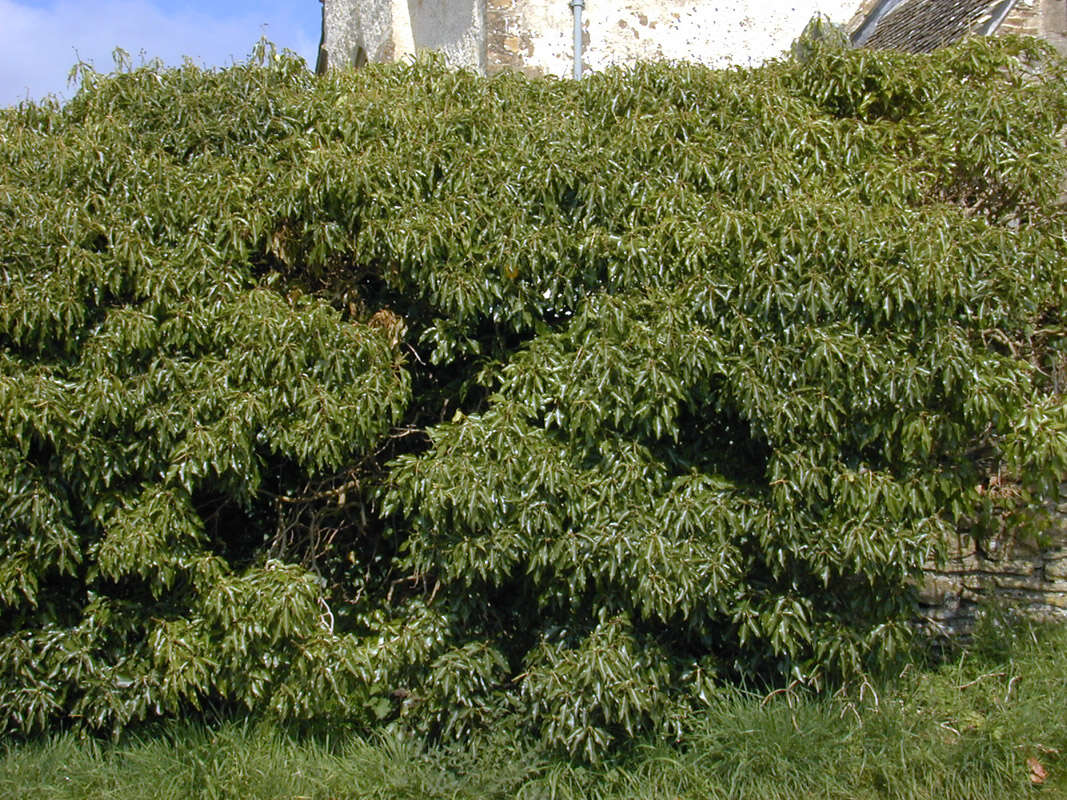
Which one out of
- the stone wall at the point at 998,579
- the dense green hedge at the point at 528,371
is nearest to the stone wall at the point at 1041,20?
the dense green hedge at the point at 528,371

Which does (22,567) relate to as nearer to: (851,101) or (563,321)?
(563,321)

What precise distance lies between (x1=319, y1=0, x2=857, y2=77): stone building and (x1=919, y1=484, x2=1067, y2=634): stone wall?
17.0ft

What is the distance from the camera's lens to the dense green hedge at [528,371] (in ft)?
14.9

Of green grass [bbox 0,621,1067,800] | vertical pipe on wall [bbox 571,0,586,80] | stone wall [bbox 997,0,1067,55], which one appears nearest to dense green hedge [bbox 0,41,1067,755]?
green grass [bbox 0,621,1067,800]

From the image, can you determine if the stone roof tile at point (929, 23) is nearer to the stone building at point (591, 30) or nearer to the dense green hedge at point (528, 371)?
the stone building at point (591, 30)

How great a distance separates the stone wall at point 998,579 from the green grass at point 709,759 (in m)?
0.53

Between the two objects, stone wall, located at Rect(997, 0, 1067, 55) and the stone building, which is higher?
the stone building

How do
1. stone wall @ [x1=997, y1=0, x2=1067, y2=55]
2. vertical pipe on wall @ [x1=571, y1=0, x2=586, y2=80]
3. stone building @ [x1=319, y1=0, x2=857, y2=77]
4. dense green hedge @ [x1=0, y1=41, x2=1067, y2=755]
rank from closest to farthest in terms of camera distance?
dense green hedge @ [x1=0, y1=41, x2=1067, y2=755] → stone wall @ [x1=997, y1=0, x2=1067, y2=55] → vertical pipe on wall @ [x1=571, y1=0, x2=586, y2=80] → stone building @ [x1=319, y1=0, x2=857, y2=77]

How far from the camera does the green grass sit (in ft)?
15.2

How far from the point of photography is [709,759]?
4812 millimetres

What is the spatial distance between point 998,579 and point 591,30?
6.47m

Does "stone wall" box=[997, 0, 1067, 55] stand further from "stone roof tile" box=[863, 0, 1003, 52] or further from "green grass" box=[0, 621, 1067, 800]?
"green grass" box=[0, 621, 1067, 800]

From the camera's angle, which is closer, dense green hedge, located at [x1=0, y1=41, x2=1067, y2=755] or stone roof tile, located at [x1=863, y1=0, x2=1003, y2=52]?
dense green hedge, located at [x1=0, y1=41, x2=1067, y2=755]

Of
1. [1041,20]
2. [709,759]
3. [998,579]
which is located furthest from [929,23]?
[709,759]
